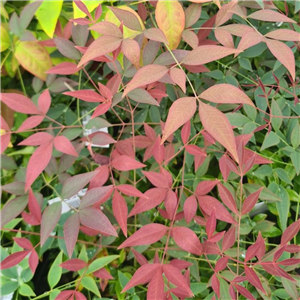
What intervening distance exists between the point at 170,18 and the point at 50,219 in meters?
0.45

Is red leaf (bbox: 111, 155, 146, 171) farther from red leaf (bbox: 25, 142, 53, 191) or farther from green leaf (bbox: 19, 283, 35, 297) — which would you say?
green leaf (bbox: 19, 283, 35, 297)

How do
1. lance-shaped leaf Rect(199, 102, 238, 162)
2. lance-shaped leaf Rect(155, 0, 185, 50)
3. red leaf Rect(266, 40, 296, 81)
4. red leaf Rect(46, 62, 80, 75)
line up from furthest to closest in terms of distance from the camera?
red leaf Rect(46, 62, 80, 75), lance-shaped leaf Rect(155, 0, 185, 50), red leaf Rect(266, 40, 296, 81), lance-shaped leaf Rect(199, 102, 238, 162)

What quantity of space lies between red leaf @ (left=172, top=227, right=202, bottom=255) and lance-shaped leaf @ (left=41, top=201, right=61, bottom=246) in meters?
0.23

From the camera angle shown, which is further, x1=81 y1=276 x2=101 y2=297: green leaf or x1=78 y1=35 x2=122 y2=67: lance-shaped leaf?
x1=81 y1=276 x2=101 y2=297: green leaf

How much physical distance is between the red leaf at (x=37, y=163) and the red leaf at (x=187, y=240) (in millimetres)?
271

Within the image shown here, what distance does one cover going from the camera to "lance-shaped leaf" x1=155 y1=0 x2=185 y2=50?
67 centimetres

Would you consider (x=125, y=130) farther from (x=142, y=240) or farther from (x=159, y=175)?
(x=142, y=240)

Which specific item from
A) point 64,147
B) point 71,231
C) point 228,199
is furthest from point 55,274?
point 228,199

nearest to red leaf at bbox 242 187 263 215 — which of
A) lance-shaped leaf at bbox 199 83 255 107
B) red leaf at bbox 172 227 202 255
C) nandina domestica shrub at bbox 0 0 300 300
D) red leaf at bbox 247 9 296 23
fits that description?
nandina domestica shrub at bbox 0 0 300 300

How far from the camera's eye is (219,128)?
1.54 feet

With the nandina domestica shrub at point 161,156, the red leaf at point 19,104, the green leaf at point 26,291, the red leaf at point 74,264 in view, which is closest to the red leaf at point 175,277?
the nandina domestica shrub at point 161,156

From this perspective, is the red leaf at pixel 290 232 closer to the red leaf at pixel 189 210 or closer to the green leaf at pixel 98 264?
the red leaf at pixel 189 210

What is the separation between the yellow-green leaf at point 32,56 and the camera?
33.8 inches

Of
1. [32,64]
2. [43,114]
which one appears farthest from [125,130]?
[32,64]
